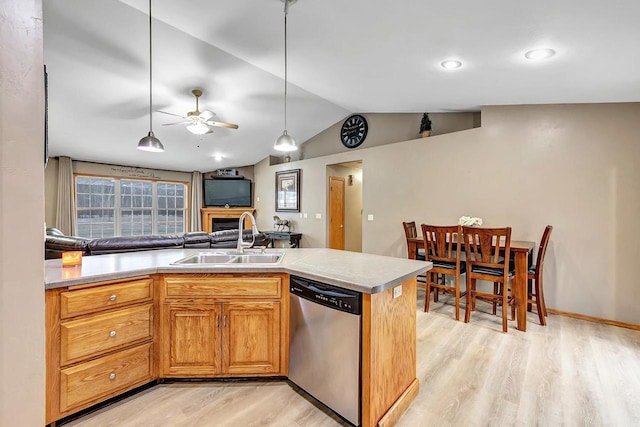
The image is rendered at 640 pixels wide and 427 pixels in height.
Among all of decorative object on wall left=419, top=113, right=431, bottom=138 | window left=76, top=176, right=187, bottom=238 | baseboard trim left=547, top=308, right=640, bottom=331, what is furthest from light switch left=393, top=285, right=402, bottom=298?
window left=76, top=176, right=187, bottom=238

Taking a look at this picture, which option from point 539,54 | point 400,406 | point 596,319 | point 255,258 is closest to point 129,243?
point 255,258

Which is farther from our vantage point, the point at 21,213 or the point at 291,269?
the point at 291,269

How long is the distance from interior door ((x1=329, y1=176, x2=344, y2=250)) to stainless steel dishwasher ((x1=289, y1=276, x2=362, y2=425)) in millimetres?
4263

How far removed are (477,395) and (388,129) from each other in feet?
13.7

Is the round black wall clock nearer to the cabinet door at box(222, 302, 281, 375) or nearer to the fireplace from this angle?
the fireplace

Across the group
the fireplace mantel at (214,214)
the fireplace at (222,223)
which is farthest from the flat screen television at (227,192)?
the fireplace at (222,223)

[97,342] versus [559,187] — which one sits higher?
[559,187]

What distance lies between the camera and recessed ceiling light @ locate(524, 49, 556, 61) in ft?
7.44

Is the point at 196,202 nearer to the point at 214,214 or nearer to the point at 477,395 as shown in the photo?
the point at 214,214

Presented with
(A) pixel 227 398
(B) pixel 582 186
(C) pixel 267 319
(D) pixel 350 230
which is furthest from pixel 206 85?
(B) pixel 582 186

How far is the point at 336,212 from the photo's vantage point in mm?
6367

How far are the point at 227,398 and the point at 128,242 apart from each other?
2338mm

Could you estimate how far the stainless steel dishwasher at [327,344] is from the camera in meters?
1.58

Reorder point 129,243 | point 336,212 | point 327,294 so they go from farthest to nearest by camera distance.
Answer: point 336,212 → point 129,243 → point 327,294
